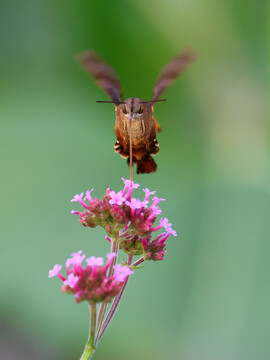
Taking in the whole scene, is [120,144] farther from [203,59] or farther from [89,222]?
[203,59]

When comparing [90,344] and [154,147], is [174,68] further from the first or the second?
[90,344]

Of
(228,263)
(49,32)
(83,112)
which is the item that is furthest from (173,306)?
(49,32)

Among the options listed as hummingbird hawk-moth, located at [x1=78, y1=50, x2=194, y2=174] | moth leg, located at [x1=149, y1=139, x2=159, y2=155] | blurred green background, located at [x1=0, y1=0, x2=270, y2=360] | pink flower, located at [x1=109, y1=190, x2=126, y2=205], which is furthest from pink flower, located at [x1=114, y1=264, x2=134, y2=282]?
blurred green background, located at [x1=0, y1=0, x2=270, y2=360]

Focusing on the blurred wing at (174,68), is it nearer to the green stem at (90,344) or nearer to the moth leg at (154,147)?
the moth leg at (154,147)

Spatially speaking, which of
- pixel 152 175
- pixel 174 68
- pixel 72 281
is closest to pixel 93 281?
pixel 72 281

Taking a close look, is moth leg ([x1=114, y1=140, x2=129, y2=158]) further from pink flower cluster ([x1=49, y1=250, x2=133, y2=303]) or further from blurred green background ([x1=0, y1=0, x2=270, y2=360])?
blurred green background ([x1=0, y1=0, x2=270, y2=360])
